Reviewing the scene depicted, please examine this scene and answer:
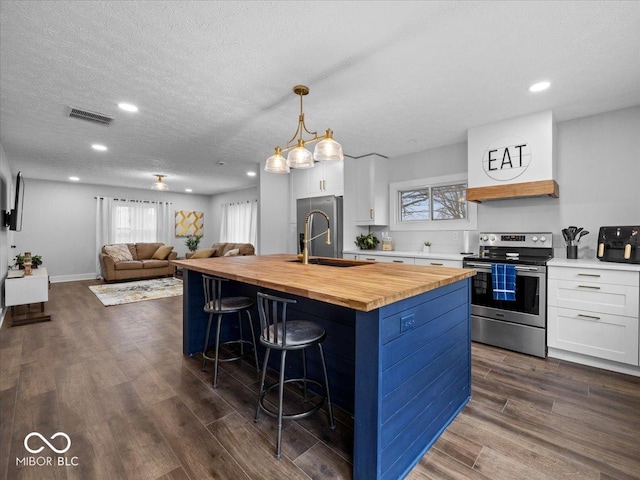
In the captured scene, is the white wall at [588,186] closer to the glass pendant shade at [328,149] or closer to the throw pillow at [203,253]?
the glass pendant shade at [328,149]

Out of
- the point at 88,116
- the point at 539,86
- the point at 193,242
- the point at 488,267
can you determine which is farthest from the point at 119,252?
the point at 539,86

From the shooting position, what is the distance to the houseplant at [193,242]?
9086mm

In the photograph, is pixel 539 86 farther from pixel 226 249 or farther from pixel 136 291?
pixel 226 249

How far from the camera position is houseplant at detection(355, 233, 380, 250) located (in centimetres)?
478

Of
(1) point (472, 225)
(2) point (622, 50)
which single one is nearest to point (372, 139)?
(1) point (472, 225)

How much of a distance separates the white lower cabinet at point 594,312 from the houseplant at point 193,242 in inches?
341

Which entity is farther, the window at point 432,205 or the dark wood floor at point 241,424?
the window at point 432,205

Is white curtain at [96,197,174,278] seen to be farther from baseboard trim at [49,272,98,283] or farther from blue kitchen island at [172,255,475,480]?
blue kitchen island at [172,255,475,480]

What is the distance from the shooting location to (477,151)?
3.46m

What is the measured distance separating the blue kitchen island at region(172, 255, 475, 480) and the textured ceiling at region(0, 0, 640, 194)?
4.95 ft

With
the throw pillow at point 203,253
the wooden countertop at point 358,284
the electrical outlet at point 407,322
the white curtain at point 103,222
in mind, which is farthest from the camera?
the white curtain at point 103,222

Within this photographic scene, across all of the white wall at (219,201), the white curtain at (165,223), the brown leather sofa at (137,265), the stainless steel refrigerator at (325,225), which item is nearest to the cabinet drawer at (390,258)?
the stainless steel refrigerator at (325,225)

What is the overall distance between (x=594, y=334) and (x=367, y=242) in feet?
9.20

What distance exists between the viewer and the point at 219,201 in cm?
966
